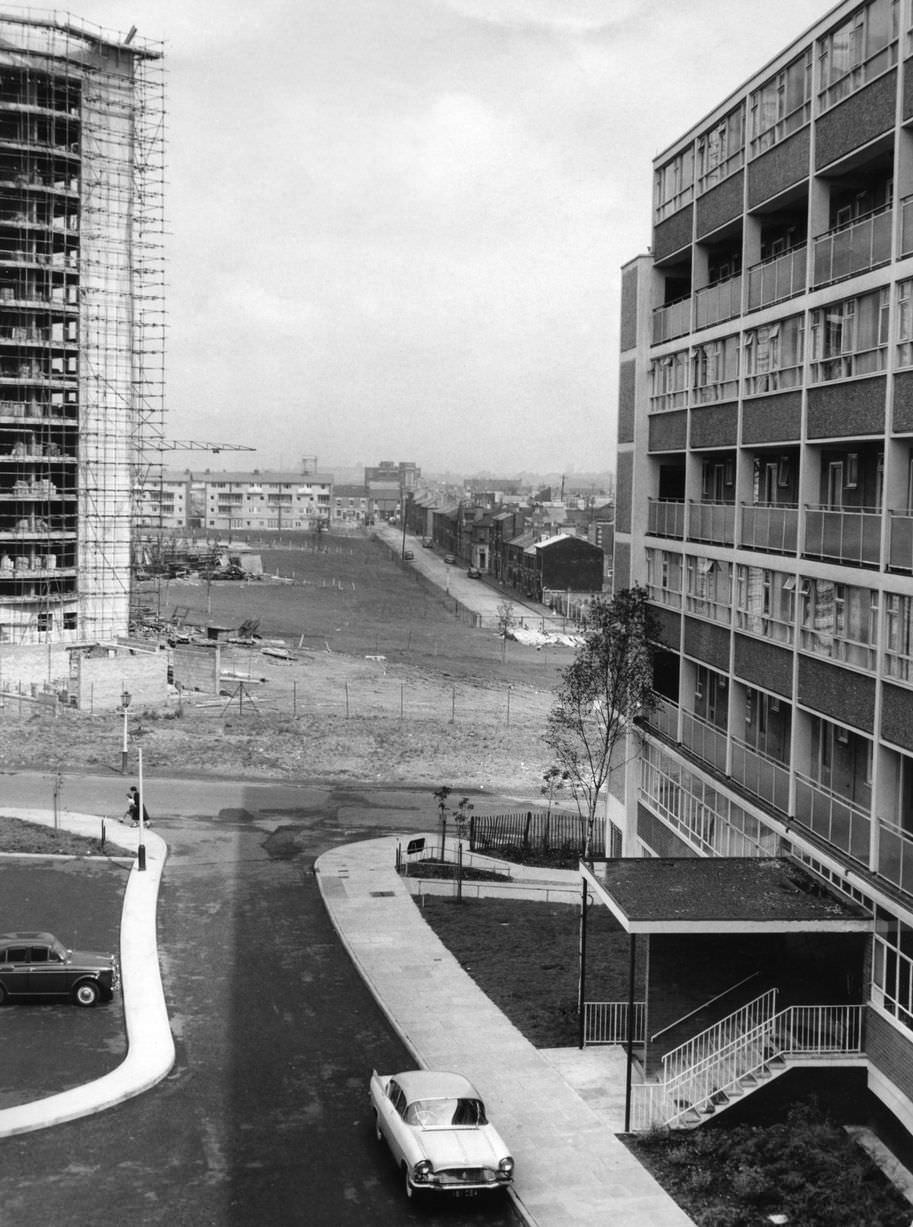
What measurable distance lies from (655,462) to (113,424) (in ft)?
168

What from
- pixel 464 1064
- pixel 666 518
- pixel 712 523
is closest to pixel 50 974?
pixel 464 1064

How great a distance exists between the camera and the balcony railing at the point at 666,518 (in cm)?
3173

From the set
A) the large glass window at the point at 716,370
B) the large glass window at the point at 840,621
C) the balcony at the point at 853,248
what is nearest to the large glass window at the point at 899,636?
the large glass window at the point at 840,621

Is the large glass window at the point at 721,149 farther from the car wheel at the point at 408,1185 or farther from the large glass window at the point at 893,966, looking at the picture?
the car wheel at the point at 408,1185

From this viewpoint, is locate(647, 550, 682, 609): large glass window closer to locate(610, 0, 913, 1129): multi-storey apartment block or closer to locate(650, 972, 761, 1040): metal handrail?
locate(610, 0, 913, 1129): multi-storey apartment block

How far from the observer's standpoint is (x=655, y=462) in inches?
1337

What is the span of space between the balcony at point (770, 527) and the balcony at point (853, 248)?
430cm

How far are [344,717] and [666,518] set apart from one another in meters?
33.4

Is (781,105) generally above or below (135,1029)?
above

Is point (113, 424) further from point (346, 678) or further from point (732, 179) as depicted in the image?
point (732, 179)

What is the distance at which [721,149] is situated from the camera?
2891 cm

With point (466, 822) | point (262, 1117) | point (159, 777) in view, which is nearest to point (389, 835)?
point (466, 822)

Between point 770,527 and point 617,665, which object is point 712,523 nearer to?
point 770,527

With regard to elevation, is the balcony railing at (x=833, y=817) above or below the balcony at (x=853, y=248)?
below
